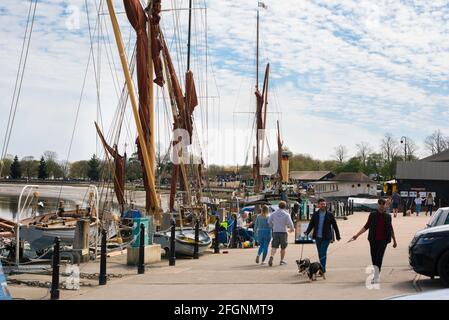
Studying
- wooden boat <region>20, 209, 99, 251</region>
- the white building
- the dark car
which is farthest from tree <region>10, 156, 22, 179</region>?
the dark car

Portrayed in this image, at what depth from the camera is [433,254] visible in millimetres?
10344

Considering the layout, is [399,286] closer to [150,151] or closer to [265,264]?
[265,264]

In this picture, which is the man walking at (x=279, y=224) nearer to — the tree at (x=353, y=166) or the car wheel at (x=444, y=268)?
the car wheel at (x=444, y=268)

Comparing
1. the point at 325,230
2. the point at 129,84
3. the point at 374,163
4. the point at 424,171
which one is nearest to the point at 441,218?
the point at 325,230

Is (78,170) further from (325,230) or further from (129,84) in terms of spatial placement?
(325,230)

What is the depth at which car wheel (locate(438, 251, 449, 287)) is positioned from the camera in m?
10.2

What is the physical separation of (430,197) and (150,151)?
2516cm

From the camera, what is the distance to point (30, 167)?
12788 cm

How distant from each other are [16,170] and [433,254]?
4913 inches

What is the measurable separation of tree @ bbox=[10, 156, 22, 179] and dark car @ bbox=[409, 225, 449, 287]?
122773 millimetres

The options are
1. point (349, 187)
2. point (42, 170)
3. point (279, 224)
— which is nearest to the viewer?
point (279, 224)

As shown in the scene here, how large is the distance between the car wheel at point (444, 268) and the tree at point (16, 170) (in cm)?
12317

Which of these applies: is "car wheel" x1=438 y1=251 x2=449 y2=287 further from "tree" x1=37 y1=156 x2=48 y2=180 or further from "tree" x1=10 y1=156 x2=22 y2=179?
"tree" x1=10 y1=156 x2=22 y2=179

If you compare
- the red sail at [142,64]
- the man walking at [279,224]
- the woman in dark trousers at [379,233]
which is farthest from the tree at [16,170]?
the woman in dark trousers at [379,233]
